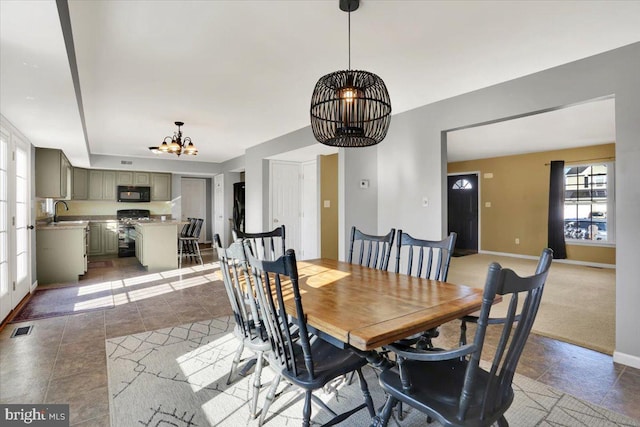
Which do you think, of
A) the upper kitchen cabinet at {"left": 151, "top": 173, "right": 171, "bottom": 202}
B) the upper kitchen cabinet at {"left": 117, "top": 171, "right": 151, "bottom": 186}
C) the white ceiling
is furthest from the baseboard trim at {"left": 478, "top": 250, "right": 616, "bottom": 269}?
the upper kitchen cabinet at {"left": 117, "top": 171, "right": 151, "bottom": 186}

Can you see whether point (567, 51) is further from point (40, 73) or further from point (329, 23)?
point (40, 73)

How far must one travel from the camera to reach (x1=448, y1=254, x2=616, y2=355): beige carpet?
2.93 metres

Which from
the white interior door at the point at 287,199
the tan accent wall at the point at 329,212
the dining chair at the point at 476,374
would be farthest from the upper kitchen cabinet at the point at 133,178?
the dining chair at the point at 476,374

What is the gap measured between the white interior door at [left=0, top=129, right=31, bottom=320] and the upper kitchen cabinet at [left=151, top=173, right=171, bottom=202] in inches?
150

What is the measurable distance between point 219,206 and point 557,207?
7.56 meters

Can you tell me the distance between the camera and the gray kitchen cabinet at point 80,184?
282 inches

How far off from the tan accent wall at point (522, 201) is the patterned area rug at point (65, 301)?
7.48m

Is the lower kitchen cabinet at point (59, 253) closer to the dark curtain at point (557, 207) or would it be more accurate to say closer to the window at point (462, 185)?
the window at point (462, 185)

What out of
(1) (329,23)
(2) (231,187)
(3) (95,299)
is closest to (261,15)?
(1) (329,23)

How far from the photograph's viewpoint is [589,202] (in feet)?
21.0

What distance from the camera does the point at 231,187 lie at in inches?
328

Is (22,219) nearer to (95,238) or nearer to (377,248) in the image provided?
(95,238)

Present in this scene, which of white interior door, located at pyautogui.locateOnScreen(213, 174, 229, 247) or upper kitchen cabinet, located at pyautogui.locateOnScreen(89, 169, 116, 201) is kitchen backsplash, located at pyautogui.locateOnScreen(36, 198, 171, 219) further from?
white interior door, located at pyautogui.locateOnScreen(213, 174, 229, 247)

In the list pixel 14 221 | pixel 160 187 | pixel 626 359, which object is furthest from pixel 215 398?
pixel 160 187
